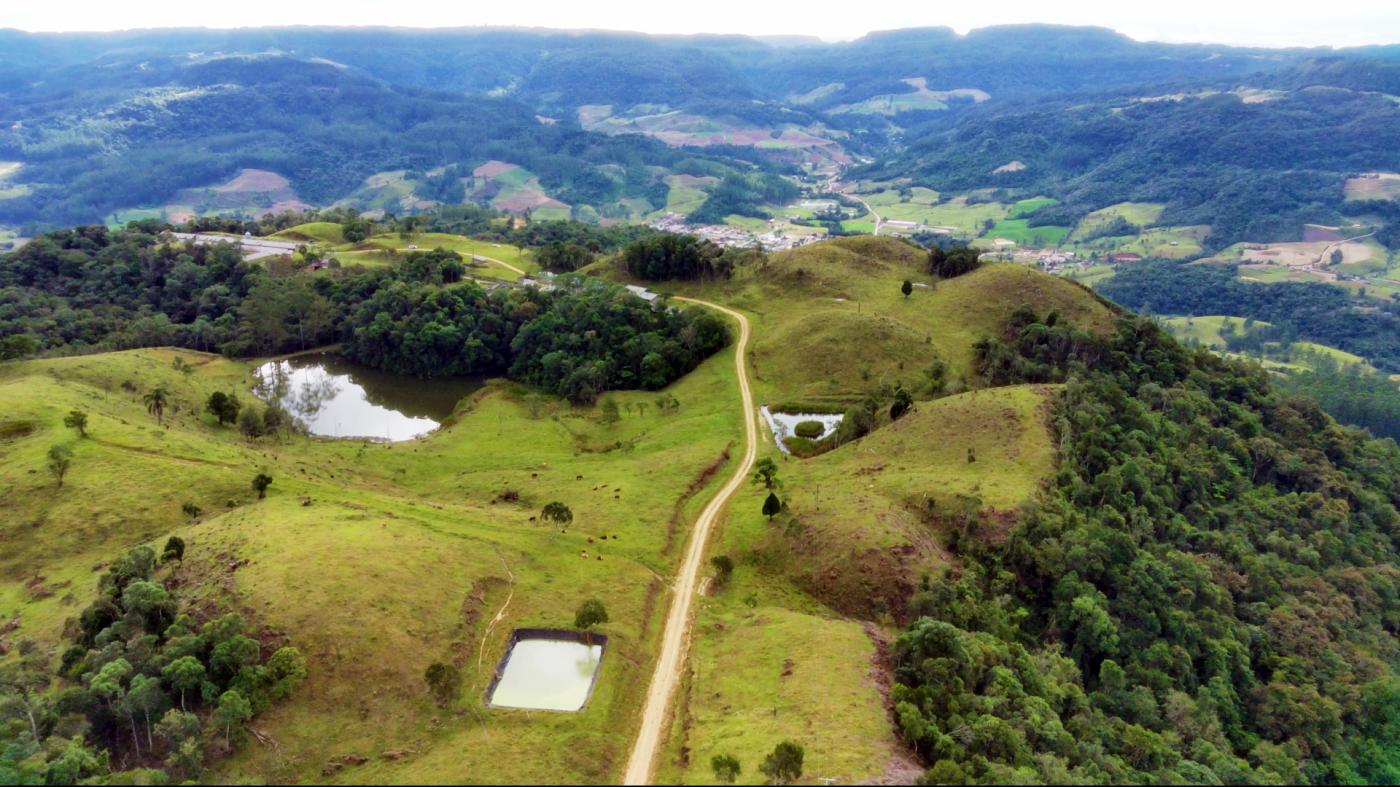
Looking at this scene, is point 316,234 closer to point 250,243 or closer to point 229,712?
point 250,243

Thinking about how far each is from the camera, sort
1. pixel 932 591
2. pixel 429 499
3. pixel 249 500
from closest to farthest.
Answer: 1. pixel 932 591
2. pixel 249 500
3. pixel 429 499

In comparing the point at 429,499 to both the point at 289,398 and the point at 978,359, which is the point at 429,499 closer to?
the point at 289,398

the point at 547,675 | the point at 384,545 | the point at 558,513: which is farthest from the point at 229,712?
the point at 558,513

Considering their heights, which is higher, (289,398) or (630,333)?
(630,333)

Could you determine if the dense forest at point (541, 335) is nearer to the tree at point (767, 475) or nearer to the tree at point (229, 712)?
the tree at point (767, 475)

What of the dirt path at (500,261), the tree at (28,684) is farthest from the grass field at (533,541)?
the dirt path at (500,261)

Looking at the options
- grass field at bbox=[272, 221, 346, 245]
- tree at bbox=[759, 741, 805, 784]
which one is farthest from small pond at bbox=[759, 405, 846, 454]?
grass field at bbox=[272, 221, 346, 245]

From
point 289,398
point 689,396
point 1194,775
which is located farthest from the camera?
point 289,398

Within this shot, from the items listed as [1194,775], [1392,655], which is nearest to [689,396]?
[1194,775]
